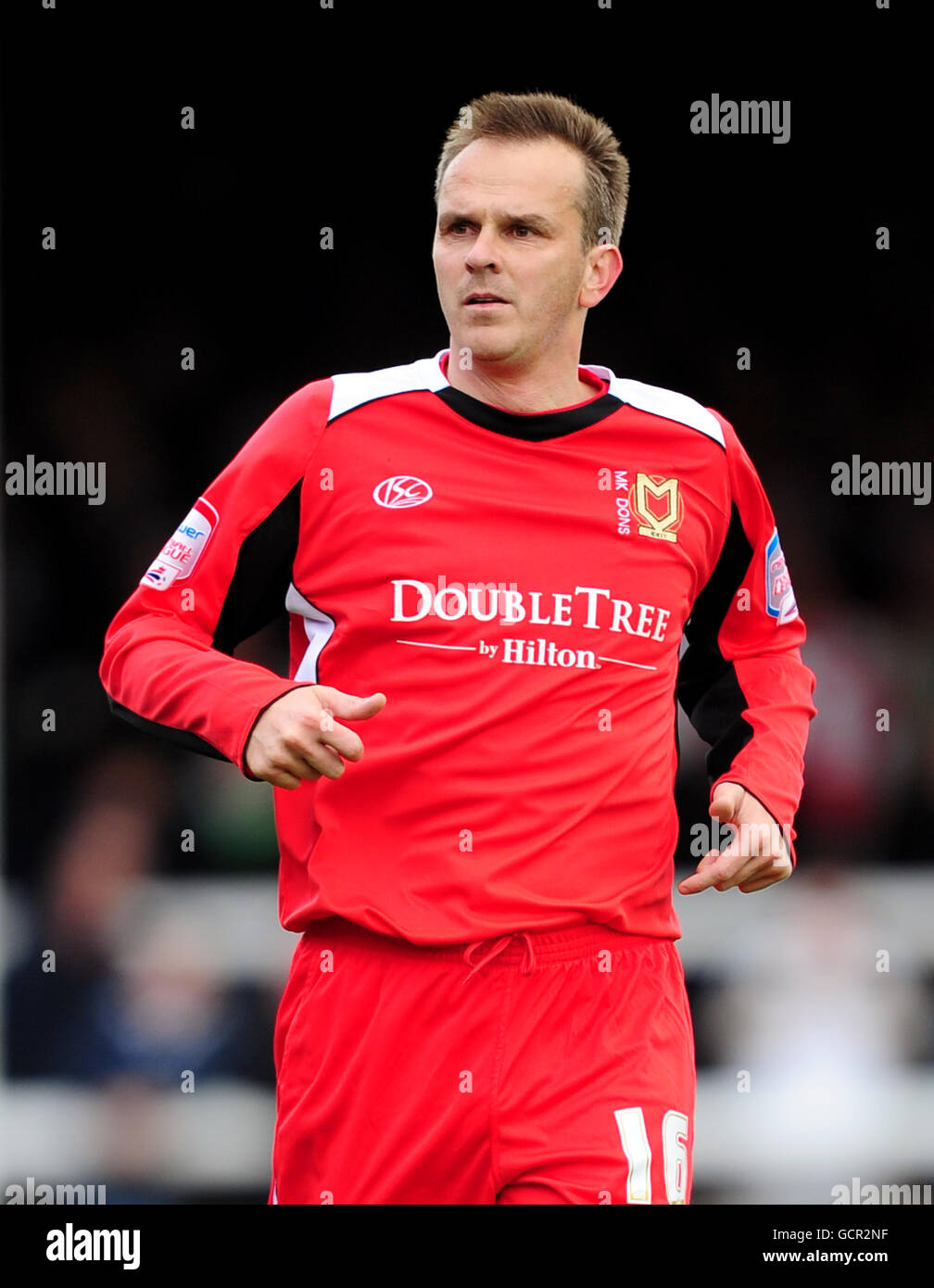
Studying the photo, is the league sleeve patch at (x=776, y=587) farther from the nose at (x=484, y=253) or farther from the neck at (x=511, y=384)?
the nose at (x=484, y=253)

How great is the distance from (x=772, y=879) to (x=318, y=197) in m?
3.94

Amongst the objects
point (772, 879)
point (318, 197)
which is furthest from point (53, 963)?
point (772, 879)

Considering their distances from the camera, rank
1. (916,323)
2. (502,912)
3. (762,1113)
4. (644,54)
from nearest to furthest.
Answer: (502,912) → (762,1113) → (644,54) → (916,323)

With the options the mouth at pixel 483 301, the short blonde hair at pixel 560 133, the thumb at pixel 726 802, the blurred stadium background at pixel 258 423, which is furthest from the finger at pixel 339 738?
the blurred stadium background at pixel 258 423

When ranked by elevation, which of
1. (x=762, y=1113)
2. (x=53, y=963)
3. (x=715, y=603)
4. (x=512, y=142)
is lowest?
(x=762, y=1113)

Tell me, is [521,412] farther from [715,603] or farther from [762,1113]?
[762,1113]

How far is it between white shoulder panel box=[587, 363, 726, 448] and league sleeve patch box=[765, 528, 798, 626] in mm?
221

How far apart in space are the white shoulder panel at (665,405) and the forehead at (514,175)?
30 centimetres

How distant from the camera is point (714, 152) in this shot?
19.7ft

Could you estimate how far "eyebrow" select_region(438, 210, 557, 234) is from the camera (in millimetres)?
2758

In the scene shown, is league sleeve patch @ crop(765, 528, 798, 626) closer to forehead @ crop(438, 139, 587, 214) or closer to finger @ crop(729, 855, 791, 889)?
finger @ crop(729, 855, 791, 889)

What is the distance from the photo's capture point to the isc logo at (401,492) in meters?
2.71

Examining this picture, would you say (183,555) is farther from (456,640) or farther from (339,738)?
(339,738)

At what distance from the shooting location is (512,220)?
9.07ft
